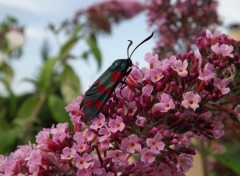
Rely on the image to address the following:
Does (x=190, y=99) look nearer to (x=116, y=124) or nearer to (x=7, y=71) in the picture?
(x=116, y=124)

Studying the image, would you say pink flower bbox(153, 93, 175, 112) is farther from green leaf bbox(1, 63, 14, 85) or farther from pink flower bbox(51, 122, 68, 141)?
green leaf bbox(1, 63, 14, 85)

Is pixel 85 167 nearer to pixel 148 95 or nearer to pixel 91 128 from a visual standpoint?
pixel 91 128

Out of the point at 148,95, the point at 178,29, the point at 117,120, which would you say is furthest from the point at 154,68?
the point at 178,29

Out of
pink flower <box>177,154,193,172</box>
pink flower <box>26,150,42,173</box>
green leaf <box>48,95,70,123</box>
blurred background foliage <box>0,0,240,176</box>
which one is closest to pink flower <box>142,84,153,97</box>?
pink flower <box>177,154,193,172</box>

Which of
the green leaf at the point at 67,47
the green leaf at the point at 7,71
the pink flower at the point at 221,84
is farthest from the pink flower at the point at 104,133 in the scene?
the green leaf at the point at 7,71

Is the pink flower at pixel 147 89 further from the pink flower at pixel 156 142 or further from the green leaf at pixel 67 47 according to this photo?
the green leaf at pixel 67 47

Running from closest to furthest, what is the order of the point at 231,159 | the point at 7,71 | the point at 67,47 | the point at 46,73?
the point at 231,159 → the point at 46,73 → the point at 67,47 → the point at 7,71

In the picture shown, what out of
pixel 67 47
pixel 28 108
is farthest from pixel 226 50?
pixel 28 108
